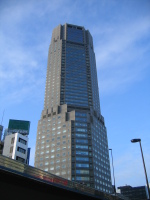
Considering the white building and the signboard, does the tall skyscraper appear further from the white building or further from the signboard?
the white building

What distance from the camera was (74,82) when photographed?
607 feet

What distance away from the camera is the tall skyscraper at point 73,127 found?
13425cm

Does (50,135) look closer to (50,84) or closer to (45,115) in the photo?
(45,115)

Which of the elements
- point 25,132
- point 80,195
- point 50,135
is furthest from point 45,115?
point 80,195

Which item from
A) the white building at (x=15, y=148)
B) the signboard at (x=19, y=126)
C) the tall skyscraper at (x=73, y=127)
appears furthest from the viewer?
the tall skyscraper at (x=73, y=127)

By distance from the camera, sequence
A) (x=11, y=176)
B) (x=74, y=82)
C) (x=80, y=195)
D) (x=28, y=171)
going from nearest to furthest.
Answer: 1. (x=11, y=176)
2. (x=28, y=171)
3. (x=80, y=195)
4. (x=74, y=82)

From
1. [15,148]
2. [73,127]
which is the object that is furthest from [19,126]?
[15,148]

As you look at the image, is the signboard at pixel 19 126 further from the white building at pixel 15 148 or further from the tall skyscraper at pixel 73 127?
the white building at pixel 15 148

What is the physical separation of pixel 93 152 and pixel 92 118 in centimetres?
2978

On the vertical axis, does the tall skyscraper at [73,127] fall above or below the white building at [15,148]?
above

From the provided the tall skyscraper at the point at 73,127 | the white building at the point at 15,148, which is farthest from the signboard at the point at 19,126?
the white building at the point at 15,148

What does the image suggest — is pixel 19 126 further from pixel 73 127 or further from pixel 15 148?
pixel 15 148

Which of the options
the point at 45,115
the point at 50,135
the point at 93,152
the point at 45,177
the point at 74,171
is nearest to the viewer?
the point at 45,177

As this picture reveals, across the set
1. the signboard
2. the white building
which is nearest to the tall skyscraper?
the signboard
